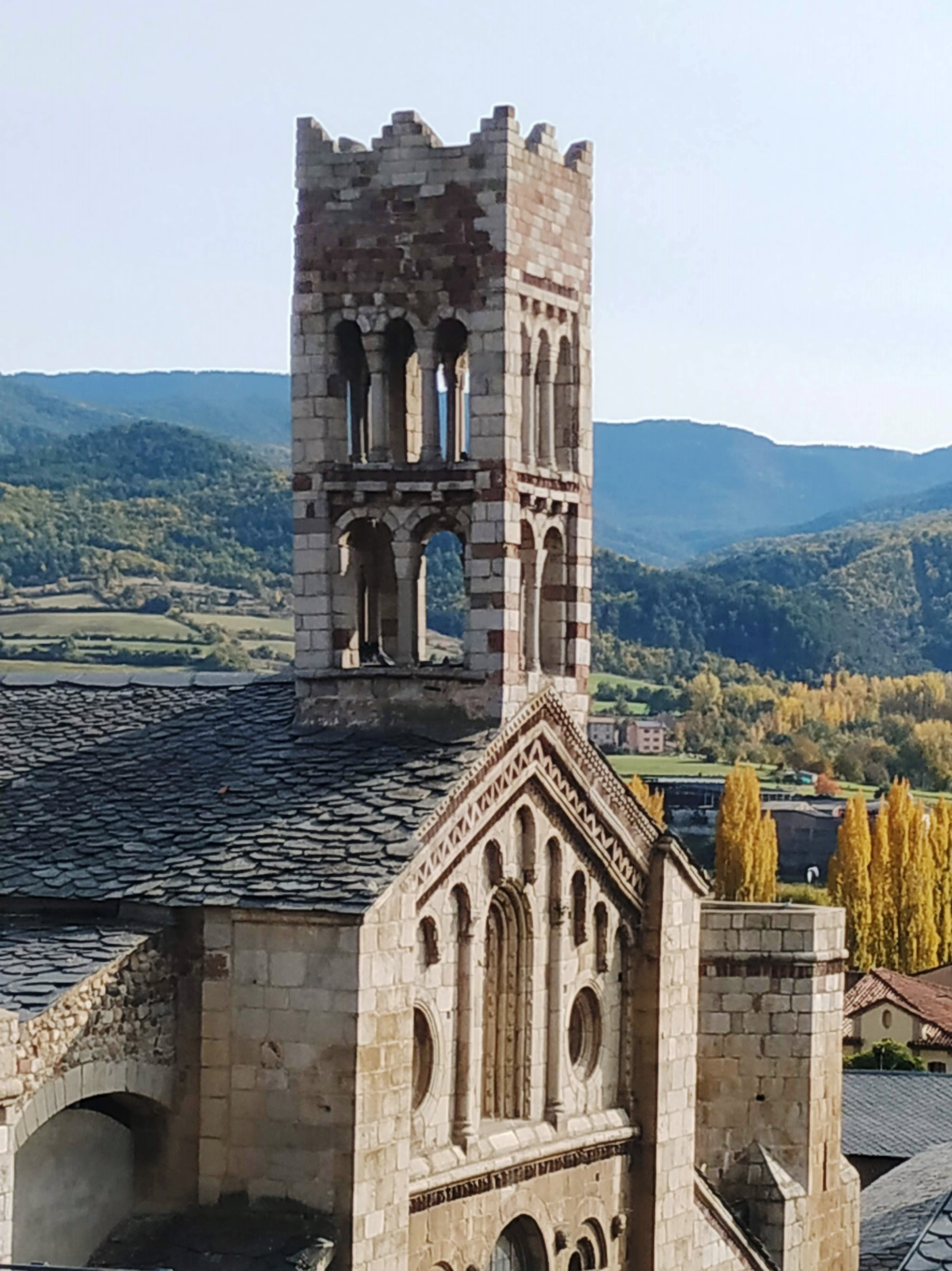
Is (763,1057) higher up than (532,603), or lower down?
lower down

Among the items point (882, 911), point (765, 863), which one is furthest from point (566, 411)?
point (765, 863)

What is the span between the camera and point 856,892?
123 m

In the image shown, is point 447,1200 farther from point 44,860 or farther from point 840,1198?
point 840,1198

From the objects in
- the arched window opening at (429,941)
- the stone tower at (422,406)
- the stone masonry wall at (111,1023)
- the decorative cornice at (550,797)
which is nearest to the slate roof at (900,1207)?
the decorative cornice at (550,797)

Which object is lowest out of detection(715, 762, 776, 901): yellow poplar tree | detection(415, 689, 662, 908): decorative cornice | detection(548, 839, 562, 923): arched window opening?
detection(715, 762, 776, 901): yellow poplar tree

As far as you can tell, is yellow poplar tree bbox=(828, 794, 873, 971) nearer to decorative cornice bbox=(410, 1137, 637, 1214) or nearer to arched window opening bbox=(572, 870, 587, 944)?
decorative cornice bbox=(410, 1137, 637, 1214)

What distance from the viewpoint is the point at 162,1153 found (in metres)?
31.7

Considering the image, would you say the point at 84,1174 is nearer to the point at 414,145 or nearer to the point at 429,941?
the point at 429,941

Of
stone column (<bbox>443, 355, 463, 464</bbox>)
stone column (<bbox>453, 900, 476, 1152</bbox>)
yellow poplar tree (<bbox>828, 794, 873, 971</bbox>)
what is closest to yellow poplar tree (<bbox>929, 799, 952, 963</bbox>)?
yellow poplar tree (<bbox>828, 794, 873, 971</bbox>)

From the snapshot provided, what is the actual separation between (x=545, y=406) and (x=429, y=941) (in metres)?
7.80

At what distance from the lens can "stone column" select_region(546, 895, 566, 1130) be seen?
35.7m

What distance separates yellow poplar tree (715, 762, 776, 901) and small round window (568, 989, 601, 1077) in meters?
93.2

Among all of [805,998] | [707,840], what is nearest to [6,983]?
[805,998]

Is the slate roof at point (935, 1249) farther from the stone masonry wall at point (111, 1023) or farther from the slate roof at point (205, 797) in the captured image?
the stone masonry wall at point (111, 1023)
